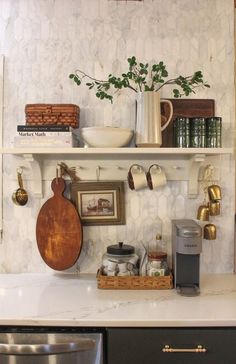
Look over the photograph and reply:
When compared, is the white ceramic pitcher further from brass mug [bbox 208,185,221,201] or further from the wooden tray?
the wooden tray

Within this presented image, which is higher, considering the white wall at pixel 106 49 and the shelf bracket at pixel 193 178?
the white wall at pixel 106 49

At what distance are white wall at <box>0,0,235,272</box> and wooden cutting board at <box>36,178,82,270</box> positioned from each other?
0.08 meters

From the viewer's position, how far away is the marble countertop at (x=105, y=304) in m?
1.26

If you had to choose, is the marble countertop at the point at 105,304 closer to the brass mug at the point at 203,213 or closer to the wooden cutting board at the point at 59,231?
the wooden cutting board at the point at 59,231

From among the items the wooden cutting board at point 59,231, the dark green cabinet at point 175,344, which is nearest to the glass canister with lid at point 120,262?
the wooden cutting board at point 59,231

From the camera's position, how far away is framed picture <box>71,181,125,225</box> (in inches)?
70.9

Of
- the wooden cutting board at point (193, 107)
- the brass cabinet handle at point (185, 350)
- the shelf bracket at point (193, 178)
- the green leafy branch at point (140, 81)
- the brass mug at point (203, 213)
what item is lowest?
the brass cabinet handle at point (185, 350)

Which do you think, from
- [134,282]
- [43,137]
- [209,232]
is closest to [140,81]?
[43,137]

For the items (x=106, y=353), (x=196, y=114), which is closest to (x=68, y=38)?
(x=196, y=114)

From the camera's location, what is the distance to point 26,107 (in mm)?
1689

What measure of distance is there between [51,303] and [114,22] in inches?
53.7

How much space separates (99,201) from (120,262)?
34cm

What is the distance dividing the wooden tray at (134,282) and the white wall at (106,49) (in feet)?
0.85

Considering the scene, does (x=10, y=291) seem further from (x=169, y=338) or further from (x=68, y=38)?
(x=68, y=38)
